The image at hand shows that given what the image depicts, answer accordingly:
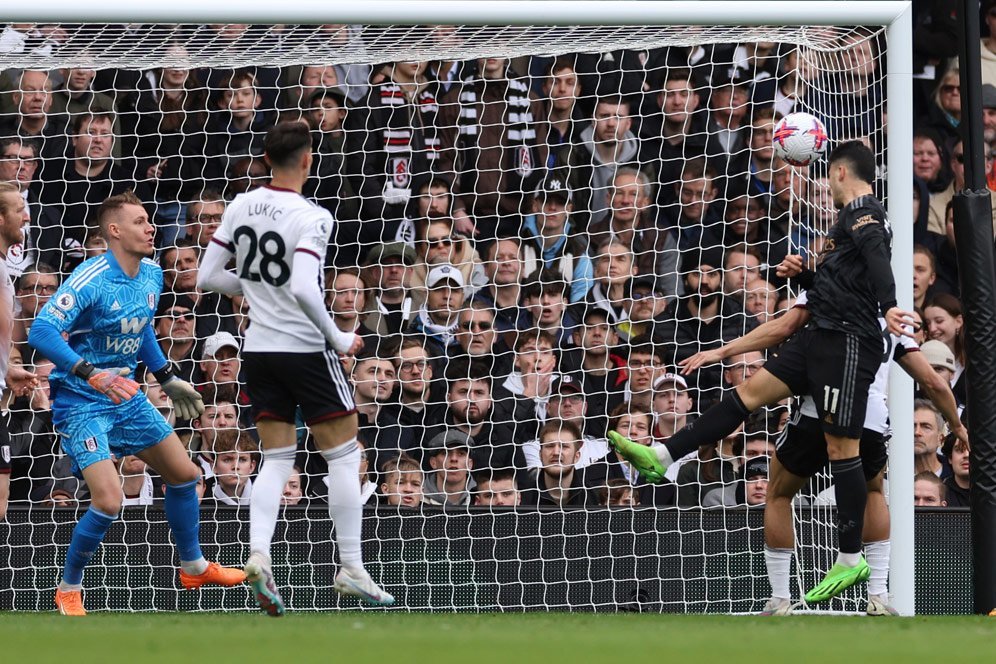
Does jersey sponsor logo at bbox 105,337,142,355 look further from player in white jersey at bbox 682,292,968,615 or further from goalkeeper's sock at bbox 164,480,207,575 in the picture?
player in white jersey at bbox 682,292,968,615

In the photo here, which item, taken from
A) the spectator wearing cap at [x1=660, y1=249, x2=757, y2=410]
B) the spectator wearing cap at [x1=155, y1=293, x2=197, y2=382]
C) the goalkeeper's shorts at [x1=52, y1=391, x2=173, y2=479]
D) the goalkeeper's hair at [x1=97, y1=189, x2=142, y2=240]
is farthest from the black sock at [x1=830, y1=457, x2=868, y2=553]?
the spectator wearing cap at [x1=155, y1=293, x2=197, y2=382]

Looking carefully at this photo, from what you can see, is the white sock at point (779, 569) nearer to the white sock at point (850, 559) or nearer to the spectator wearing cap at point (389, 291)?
the white sock at point (850, 559)

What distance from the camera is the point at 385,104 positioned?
29.5ft

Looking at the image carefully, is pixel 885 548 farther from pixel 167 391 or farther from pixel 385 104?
pixel 385 104

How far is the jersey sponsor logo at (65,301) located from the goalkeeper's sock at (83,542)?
88 centimetres

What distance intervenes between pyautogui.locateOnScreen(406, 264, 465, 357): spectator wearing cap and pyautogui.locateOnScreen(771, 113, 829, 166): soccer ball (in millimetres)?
2448

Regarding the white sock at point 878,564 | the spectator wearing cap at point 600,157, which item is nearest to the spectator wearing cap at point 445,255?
the spectator wearing cap at point 600,157

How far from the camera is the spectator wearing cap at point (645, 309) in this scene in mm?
8594

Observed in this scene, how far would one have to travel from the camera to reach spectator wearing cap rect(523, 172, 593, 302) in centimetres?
871

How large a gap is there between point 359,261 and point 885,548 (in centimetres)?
348


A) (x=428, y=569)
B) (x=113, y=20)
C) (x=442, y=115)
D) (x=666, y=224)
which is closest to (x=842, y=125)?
(x=666, y=224)

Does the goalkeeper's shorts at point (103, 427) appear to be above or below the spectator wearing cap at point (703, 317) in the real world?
below

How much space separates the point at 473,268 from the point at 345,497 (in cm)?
324

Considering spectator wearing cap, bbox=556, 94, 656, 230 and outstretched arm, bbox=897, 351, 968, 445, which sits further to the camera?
spectator wearing cap, bbox=556, 94, 656, 230
